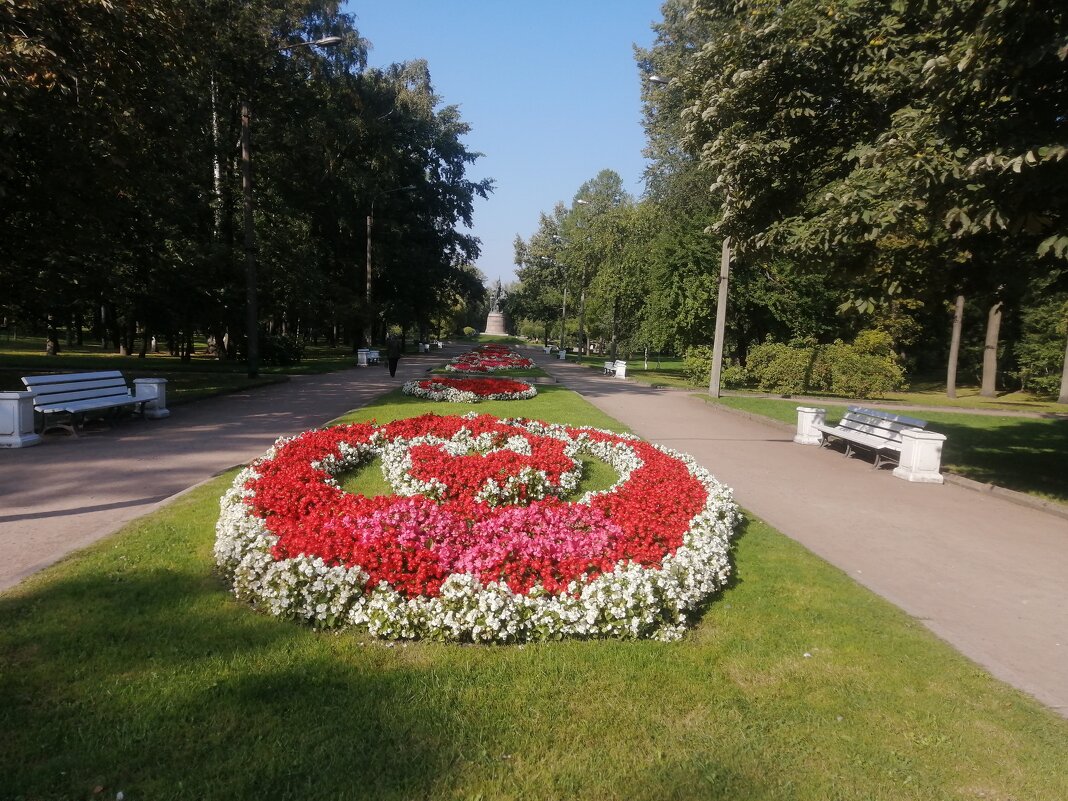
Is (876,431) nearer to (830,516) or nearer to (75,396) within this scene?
(830,516)

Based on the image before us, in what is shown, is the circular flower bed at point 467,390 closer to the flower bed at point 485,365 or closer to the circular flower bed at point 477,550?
the circular flower bed at point 477,550

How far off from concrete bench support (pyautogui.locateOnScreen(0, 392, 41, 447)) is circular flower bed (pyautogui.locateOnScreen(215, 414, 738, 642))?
3961 mm

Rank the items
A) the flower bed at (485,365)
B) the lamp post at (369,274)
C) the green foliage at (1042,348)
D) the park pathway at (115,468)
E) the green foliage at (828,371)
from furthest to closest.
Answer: the lamp post at (369,274) → the green foliage at (1042,348) → the flower bed at (485,365) → the green foliage at (828,371) → the park pathway at (115,468)

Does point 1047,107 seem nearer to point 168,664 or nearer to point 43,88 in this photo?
point 168,664

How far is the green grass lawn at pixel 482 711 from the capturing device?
2600 mm

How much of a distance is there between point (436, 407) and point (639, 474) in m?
7.66

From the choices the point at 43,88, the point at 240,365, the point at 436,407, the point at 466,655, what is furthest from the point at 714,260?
the point at 466,655

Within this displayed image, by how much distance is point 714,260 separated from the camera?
976 inches

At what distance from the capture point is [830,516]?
23.5 feet

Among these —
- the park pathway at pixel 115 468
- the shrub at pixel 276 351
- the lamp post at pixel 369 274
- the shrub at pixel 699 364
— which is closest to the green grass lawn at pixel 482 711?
the park pathway at pixel 115 468

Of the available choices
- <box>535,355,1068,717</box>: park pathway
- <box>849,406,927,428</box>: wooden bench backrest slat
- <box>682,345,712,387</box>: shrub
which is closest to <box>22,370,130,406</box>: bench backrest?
<box>535,355,1068,717</box>: park pathway

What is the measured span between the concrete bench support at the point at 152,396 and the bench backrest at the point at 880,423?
1194 centimetres

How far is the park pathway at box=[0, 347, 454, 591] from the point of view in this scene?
5227 millimetres

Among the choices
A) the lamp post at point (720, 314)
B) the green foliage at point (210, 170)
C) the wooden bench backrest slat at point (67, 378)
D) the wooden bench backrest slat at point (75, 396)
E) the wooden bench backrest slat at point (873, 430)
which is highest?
the green foliage at point (210, 170)
